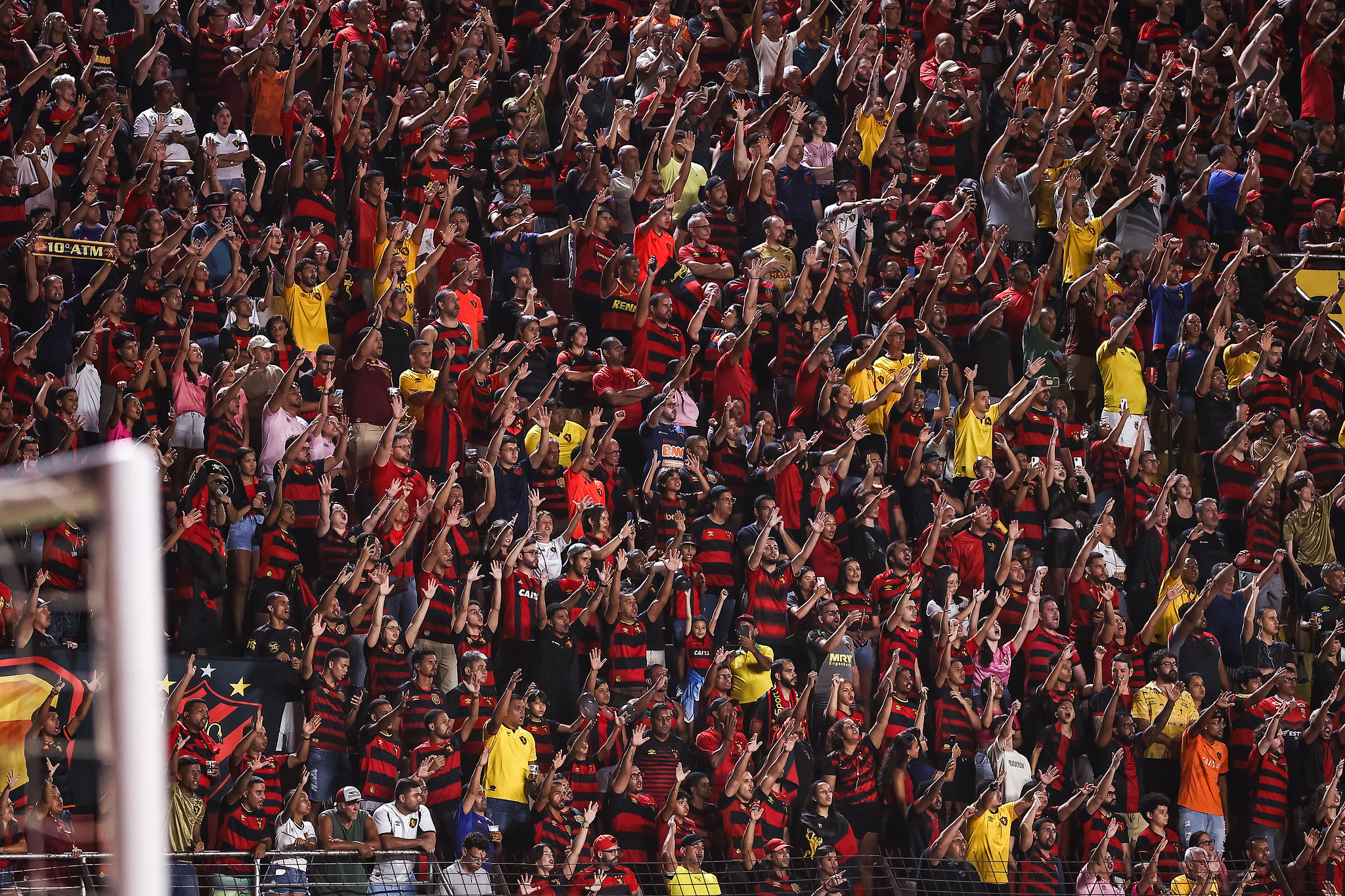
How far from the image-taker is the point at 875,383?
43.3 ft

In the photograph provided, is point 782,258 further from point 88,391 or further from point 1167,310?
point 88,391

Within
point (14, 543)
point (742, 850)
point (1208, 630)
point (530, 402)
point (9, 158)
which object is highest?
point (9, 158)

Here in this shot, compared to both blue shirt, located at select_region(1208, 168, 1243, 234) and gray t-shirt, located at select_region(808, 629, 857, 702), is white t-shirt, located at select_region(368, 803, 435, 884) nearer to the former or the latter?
gray t-shirt, located at select_region(808, 629, 857, 702)

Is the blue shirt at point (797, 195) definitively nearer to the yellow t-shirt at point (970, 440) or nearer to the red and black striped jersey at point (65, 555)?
the yellow t-shirt at point (970, 440)

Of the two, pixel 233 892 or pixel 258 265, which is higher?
pixel 258 265

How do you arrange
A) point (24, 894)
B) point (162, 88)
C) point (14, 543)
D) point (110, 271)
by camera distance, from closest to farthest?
point (14, 543) → point (24, 894) → point (110, 271) → point (162, 88)

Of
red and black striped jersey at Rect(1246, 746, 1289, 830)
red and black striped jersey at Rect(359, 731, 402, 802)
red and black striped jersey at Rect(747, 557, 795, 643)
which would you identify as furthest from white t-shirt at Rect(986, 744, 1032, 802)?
red and black striped jersey at Rect(359, 731, 402, 802)

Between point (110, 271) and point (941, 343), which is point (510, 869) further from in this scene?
point (941, 343)

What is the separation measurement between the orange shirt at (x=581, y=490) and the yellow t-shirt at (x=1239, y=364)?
5.37 metres

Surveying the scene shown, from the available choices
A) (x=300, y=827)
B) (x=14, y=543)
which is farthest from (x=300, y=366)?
(x=14, y=543)

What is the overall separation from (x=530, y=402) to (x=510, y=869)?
3.40m

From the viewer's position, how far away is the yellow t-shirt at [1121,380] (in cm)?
1410

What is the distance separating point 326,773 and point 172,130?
474 cm

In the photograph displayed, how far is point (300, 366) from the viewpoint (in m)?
11.8
